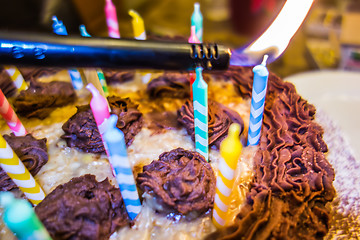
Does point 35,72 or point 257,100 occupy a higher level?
point 257,100

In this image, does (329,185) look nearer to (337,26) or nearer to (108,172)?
(108,172)

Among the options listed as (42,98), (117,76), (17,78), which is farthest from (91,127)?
(17,78)

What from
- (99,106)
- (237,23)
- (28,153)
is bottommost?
(237,23)

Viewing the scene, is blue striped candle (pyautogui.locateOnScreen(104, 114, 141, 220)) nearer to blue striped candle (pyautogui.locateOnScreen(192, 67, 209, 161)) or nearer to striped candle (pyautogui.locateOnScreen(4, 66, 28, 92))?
blue striped candle (pyautogui.locateOnScreen(192, 67, 209, 161))

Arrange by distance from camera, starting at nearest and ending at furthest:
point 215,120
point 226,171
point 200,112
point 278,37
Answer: point 226,171 → point 200,112 → point 278,37 → point 215,120

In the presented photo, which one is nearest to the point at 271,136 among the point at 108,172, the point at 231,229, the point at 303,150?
the point at 303,150

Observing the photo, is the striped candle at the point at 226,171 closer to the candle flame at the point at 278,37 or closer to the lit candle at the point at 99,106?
the lit candle at the point at 99,106

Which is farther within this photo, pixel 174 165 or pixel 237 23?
pixel 237 23

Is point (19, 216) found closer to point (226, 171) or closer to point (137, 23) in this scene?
point (226, 171)
